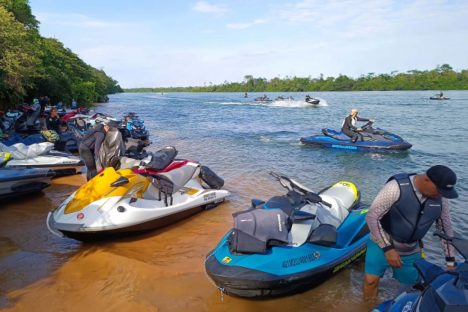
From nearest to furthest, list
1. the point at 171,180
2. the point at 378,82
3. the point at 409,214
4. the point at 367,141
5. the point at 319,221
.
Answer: the point at 409,214 < the point at 319,221 < the point at 171,180 < the point at 367,141 < the point at 378,82

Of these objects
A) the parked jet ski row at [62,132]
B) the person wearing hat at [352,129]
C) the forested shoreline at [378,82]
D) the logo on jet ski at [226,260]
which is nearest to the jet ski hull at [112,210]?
the logo on jet ski at [226,260]

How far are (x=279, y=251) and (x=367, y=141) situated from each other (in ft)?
35.9

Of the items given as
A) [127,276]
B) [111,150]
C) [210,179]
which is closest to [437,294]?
[127,276]

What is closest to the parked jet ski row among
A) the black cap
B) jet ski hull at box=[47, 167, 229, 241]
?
jet ski hull at box=[47, 167, 229, 241]

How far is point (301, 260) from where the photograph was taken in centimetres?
390

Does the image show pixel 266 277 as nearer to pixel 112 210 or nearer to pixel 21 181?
pixel 112 210

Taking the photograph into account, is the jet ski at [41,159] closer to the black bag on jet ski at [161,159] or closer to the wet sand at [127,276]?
the wet sand at [127,276]

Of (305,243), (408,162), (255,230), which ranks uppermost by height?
(255,230)

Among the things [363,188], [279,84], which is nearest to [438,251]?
[363,188]

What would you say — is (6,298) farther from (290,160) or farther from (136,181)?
(290,160)

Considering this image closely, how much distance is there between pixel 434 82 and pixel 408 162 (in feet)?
269

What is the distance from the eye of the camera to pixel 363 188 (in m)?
9.23

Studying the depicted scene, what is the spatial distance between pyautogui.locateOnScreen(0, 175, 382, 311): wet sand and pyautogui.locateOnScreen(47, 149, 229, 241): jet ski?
0.30 meters

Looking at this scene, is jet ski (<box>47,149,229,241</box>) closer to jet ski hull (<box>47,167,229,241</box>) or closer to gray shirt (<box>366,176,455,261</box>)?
jet ski hull (<box>47,167,229,241</box>)
